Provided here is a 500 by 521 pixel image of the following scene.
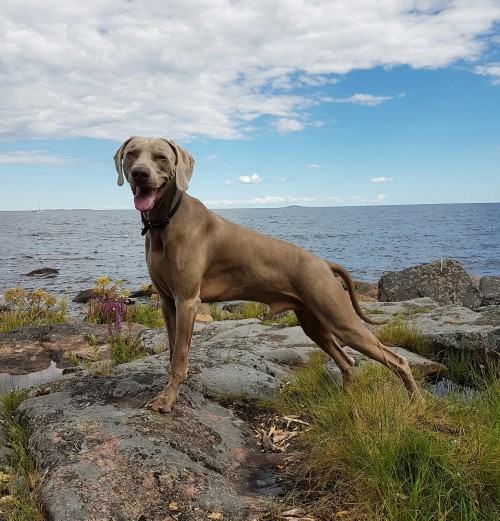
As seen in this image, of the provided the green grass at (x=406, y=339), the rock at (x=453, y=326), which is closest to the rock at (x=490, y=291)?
the rock at (x=453, y=326)

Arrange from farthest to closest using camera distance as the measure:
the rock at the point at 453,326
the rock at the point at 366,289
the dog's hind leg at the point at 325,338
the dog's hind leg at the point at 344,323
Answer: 1. the rock at the point at 366,289
2. the rock at the point at 453,326
3. the dog's hind leg at the point at 325,338
4. the dog's hind leg at the point at 344,323

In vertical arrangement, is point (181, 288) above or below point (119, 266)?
above

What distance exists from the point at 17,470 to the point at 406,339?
5022mm

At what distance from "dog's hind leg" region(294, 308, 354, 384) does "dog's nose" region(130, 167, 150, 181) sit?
6.95 feet

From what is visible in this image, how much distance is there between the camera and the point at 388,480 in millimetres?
2768

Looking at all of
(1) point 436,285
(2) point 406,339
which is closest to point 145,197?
(2) point 406,339

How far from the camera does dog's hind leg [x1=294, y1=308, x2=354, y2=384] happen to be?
511cm

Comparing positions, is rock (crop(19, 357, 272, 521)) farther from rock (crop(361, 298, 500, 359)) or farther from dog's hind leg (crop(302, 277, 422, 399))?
rock (crop(361, 298, 500, 359))

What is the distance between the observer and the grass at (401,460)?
2682 mm

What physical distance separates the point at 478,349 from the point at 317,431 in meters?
3.15

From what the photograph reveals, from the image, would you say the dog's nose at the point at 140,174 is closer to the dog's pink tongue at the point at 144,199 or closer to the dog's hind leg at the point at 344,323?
the dog's pink tongue at the point at 144,199

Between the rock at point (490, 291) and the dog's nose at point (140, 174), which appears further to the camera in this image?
the rock at point (490, 291)

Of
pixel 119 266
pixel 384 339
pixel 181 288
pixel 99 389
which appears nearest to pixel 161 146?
pixel 181 288

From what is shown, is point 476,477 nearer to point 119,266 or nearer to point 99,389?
point 99,389
